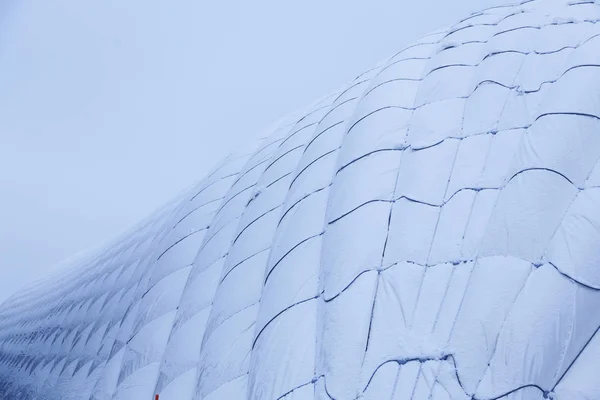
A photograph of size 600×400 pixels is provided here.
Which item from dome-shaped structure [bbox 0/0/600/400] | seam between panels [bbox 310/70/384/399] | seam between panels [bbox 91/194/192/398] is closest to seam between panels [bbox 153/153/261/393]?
dome-shaped structure [bbox 0/0/600/400]

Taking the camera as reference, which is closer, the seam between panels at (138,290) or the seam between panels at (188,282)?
the seam between panels at (188,282)

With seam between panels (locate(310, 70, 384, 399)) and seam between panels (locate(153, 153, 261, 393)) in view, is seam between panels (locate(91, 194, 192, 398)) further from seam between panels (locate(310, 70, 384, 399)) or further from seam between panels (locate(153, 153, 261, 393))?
seam between panels (locate(310, 70, 384, 399))

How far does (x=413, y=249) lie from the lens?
3.70 meters

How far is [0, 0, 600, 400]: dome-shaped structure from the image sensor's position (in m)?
3.02

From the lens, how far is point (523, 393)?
277cm

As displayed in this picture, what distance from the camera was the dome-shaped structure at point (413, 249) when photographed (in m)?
3.02

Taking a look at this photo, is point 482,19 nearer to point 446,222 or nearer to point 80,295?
point 446,222

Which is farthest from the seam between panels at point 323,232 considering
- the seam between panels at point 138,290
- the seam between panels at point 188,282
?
the seam between panels at point 138,290

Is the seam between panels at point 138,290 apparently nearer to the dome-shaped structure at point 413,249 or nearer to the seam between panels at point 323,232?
the dome-shaped structure at point 413,249

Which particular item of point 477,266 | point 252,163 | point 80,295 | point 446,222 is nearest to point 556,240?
point 477,266

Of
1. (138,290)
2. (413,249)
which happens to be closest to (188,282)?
(138,290)

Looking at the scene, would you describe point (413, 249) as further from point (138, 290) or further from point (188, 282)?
point (138, 290)

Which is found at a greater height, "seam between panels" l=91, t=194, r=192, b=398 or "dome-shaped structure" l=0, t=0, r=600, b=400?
"dome-shaped structure" l=0, t=0, r=600, b=400

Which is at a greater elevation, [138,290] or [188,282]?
[188,282]
